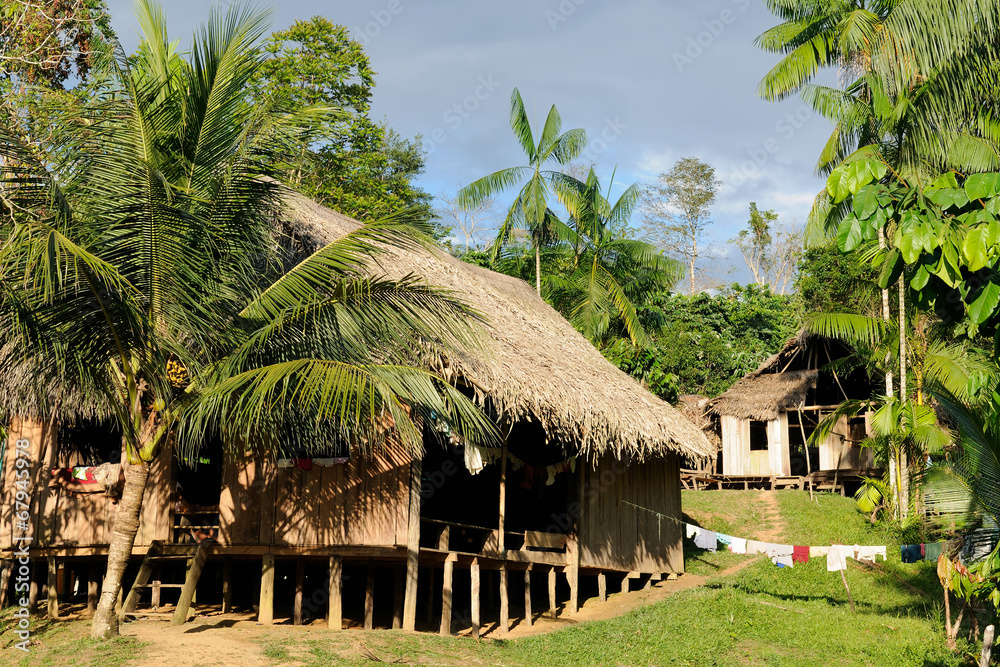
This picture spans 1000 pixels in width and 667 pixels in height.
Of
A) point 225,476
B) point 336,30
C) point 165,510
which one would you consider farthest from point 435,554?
point 336,30

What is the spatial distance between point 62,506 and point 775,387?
657 inches

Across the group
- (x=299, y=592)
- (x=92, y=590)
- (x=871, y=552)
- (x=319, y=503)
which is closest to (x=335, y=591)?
(x=299, y=592)

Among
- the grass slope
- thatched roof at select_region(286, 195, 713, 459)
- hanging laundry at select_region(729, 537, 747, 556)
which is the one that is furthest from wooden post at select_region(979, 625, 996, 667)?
hanging laundry at select_region(729, 537, 747, 556)

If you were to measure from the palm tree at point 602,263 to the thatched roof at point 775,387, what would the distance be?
2864 millimetres

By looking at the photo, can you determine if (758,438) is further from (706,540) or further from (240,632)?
(240,632)

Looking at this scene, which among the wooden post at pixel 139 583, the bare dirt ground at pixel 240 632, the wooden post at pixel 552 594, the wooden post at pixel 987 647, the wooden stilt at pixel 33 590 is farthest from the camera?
the wooden post at pixel 552 594

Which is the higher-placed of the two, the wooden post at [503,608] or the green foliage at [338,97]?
the green foliage at [338,97]

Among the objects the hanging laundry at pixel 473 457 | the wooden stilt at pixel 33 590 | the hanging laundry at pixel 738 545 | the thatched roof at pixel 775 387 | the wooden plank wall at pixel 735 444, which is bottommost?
the wooden stilt at pixel 33 590

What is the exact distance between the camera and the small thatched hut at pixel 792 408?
21.7 metres

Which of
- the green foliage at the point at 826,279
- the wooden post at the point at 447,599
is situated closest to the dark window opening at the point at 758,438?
the green foliage at the point at 826,279

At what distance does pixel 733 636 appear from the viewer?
10102 mm

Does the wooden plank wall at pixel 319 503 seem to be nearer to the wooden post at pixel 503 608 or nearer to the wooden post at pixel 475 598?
the wooden post at pixel 475 598

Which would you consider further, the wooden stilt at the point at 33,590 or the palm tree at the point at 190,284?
the wooden stilt at the point at 33,590

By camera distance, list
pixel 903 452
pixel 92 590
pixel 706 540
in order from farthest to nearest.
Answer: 1. pixel 706 540
2. pixel 903 452
3. pixel 92 590
